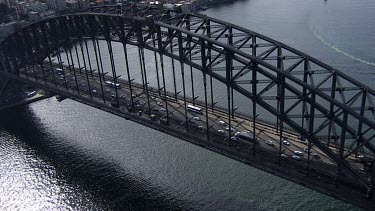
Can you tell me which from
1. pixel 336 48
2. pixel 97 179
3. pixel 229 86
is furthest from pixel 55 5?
pixel 229 86

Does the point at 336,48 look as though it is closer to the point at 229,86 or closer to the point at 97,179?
the point at 229,86

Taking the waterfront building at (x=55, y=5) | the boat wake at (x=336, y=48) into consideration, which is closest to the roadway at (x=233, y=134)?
the boat wake at (x=336, y=48)

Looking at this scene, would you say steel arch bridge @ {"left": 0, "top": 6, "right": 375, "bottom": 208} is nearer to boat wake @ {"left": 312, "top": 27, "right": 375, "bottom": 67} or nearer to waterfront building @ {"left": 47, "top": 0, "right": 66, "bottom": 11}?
boat wake @ {"left": 312, "top": 27, "right": 375, "bottom": 67}

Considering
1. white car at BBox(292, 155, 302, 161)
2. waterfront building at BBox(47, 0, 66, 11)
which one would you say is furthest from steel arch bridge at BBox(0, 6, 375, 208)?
waterfront building at BBox(47, 0, 66, 11)

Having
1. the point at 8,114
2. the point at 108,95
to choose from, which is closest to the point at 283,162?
the point at 108,95

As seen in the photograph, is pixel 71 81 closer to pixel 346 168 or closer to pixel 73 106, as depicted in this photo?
pixel 73 106

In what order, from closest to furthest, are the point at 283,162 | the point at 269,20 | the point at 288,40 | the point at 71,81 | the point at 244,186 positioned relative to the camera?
the point at 283,162 → the point at 244,186 → the point at 71,81 → the point at 288,40 → the point at 269,20

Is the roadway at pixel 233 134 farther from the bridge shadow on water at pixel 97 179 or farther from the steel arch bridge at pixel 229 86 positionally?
the bridge shadow on water at pixel 97 179
